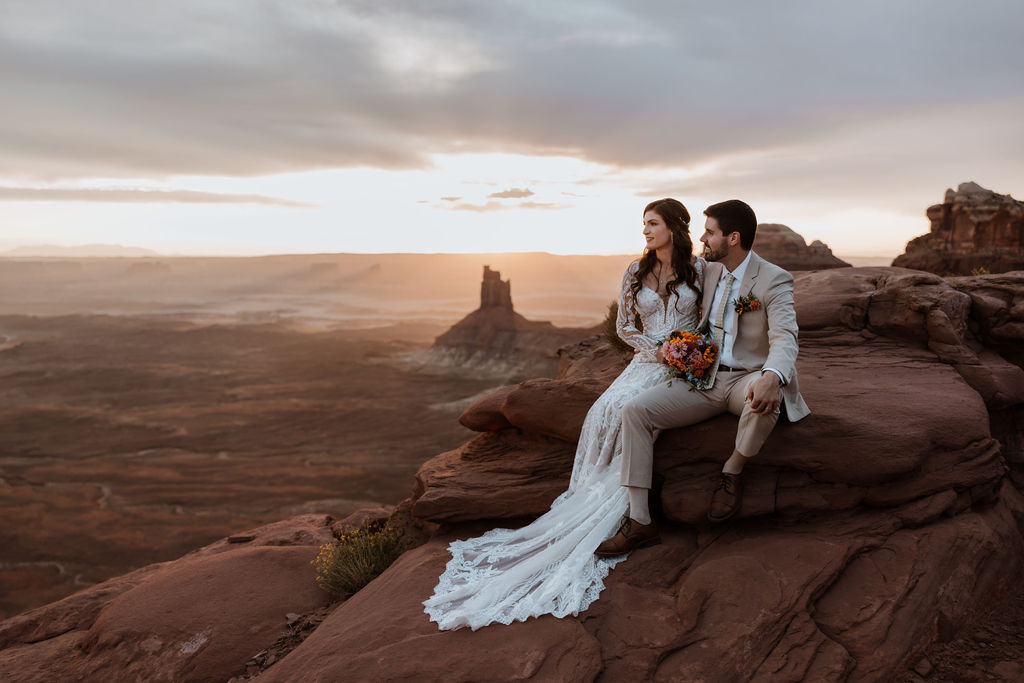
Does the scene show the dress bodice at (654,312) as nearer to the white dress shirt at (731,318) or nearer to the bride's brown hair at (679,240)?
the bride's brown hair at (679,240)

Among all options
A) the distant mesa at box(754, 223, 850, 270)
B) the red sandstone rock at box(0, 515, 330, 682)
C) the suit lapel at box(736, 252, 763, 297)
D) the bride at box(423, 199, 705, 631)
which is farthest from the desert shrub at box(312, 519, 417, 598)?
the distant mesa at box(754, 223, 850, 270)

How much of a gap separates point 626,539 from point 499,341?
6704 centimetres

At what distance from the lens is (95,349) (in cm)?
9094

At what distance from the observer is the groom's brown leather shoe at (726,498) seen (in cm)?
513

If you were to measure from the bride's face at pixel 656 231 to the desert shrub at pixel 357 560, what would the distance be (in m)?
5.17

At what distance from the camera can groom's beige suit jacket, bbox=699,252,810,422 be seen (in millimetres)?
4980

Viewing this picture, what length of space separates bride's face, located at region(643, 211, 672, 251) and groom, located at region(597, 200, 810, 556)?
14.3 inches

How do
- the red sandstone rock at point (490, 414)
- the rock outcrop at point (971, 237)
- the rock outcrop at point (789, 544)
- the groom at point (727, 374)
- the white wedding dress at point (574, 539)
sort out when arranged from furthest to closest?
the rock outcrop at point (971, 237)
the red sandstone rock at point (490, 414)
the groom at point (727, 374)
the white wedding dress at point (574, 539)
the rock outcrop at point (789, 544)

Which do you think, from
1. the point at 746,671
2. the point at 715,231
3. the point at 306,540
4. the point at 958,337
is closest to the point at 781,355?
Result: the point at 715,231

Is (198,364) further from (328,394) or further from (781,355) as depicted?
(781,355)

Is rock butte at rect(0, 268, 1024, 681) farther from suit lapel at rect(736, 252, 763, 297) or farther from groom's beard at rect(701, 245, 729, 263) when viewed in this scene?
groom's beard at rect(701, 245, 729, 263)

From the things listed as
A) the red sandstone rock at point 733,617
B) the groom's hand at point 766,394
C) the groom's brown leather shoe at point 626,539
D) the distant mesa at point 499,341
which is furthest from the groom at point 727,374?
the distant mesa at point 499,341

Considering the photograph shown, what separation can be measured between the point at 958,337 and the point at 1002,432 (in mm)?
1253

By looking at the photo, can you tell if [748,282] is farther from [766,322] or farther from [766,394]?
[766,394]
